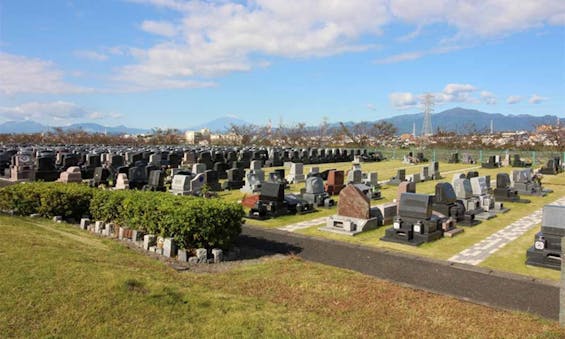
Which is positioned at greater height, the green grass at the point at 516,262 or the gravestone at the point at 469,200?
the gravestone at the point at 469,200

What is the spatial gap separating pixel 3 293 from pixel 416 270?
7.25 meters

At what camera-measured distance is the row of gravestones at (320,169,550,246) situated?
1127 cm

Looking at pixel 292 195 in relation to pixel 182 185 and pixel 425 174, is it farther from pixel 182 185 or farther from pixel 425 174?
pixel 425 174

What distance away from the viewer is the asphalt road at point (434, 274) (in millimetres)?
6922

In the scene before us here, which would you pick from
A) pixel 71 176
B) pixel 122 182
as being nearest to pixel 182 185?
pixel 122 182

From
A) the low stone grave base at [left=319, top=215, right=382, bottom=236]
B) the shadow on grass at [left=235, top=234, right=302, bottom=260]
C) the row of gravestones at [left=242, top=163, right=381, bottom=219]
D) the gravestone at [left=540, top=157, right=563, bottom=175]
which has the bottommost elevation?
the shadow on grass at [left=235, top=234, right=302, bottom=260]

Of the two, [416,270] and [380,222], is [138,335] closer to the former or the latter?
[416,270]

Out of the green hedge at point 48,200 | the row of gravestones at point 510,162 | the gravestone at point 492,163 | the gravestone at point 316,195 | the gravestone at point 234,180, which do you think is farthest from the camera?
the gravestone at point 492,163

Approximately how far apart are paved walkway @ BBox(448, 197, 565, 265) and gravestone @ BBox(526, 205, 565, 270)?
1041mm

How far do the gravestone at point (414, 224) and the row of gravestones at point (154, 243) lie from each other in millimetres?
5089

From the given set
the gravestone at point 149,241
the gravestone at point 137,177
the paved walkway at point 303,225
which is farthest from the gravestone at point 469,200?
the gravestone at point 137,177

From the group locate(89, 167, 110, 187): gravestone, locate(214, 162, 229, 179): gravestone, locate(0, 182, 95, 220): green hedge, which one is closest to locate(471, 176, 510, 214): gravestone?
locate(0, 182, 95, 220): green hedge

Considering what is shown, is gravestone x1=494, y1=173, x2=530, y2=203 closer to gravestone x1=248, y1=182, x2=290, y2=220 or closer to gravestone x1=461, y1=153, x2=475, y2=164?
gravestone x1=248, y1=182, x2=290, y2=220

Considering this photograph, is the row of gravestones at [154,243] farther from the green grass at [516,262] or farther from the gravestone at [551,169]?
the gravestone at [551,169]
